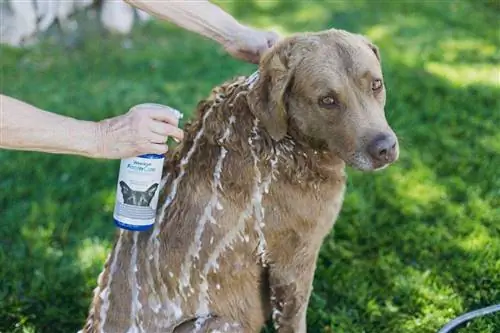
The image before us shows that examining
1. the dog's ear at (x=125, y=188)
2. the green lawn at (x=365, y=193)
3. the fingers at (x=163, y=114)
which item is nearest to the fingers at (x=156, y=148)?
the fingers at (x=163, y=114)

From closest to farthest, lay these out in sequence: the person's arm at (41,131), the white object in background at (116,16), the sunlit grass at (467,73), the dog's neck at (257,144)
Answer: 1. the person's arm at (41,131)
2. the dog's neck at (257,144)
3. the sunlit grass at (467,73)
4. the white object in background at (116,16)

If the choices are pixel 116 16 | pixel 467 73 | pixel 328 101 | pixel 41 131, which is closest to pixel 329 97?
pixel 328 101

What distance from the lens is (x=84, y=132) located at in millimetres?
2746

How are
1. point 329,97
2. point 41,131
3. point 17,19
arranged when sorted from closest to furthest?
1. point 41,131
2. point 329,97
3. point 17,19

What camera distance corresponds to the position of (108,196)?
5.18 metres

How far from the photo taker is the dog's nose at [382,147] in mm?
2840

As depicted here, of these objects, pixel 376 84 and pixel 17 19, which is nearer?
pixel 376 84

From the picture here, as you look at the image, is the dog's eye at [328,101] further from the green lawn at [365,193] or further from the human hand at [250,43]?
the green lawn at [365,193]

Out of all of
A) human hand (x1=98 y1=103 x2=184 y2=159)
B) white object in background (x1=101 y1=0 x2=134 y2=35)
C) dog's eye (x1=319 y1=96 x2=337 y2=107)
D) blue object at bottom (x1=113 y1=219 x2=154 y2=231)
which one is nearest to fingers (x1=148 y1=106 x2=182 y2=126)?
human hand (x1=98 y1=103 x2=184 y2=159)

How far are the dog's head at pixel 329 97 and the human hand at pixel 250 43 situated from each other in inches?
17.9

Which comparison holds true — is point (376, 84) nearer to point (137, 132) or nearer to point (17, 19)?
point (137, 132)

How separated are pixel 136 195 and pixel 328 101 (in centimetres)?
87

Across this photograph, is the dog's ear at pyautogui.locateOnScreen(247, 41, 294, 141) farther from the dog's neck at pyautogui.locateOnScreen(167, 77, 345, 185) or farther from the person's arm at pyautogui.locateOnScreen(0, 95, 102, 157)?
the person's arm at pyautogui.locateOnScreen(0, 95, 102, 157)

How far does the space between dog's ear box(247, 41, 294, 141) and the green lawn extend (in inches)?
58.1
